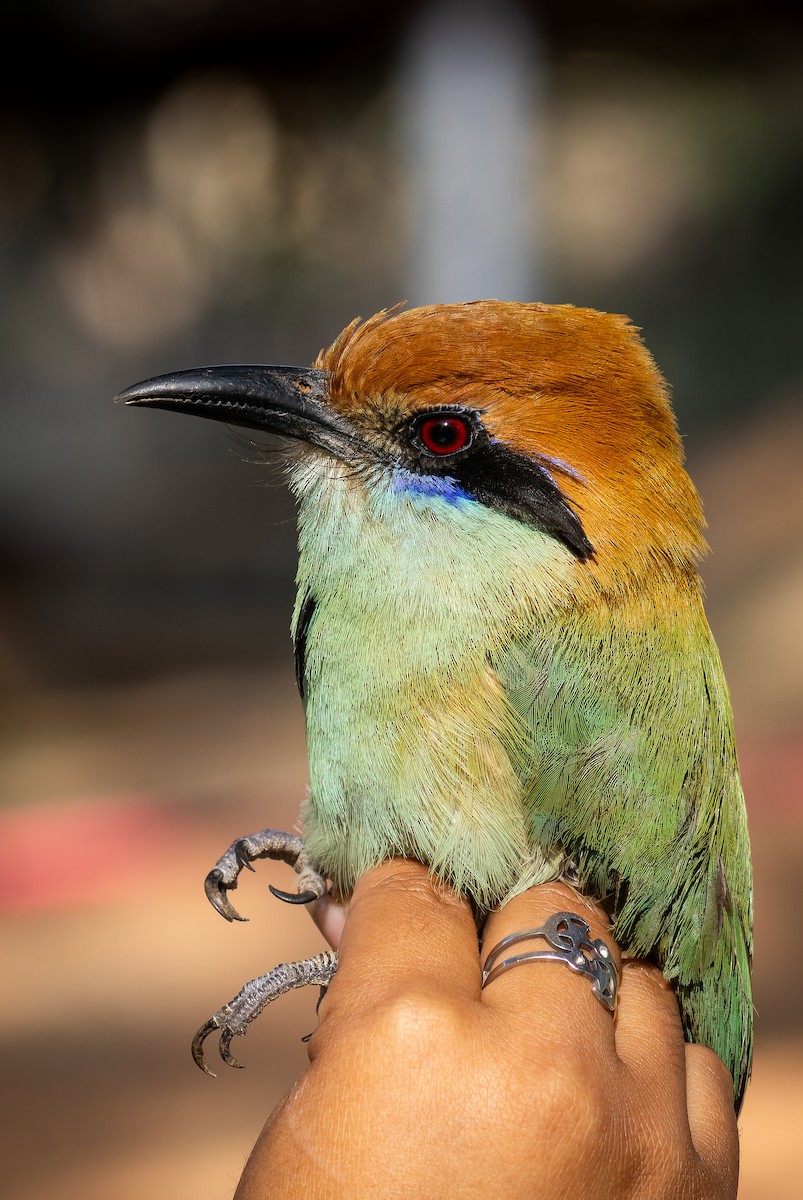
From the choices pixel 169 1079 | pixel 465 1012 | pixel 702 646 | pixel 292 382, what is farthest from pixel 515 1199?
pixel 169 1079

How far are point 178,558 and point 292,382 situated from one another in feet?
26.0

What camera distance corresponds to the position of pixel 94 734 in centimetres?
690

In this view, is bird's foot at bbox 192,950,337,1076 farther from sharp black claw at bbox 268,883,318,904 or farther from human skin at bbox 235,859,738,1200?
human skin at bbox 235,859,738,1200

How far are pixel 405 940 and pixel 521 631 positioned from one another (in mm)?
539

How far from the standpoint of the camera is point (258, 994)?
2.13 metres

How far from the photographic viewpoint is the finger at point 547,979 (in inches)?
61.0

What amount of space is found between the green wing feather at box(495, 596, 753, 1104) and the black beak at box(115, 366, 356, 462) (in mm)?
551

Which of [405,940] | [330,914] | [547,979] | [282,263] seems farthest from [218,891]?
[282,263]

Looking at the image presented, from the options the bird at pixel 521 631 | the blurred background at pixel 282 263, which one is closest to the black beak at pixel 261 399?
the bird at pixel 521 631

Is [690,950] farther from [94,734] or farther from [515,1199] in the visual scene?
[94,734]

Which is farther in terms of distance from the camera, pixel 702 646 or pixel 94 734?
pixel 94 734

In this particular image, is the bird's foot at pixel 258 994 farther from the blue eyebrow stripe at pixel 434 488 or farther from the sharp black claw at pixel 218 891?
the blue eyebrow stripe at pixel 434 488

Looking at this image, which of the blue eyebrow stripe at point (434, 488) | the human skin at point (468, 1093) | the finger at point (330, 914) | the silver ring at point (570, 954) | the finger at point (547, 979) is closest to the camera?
the human skin at point (468, 1093)

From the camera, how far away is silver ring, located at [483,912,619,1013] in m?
1.66
